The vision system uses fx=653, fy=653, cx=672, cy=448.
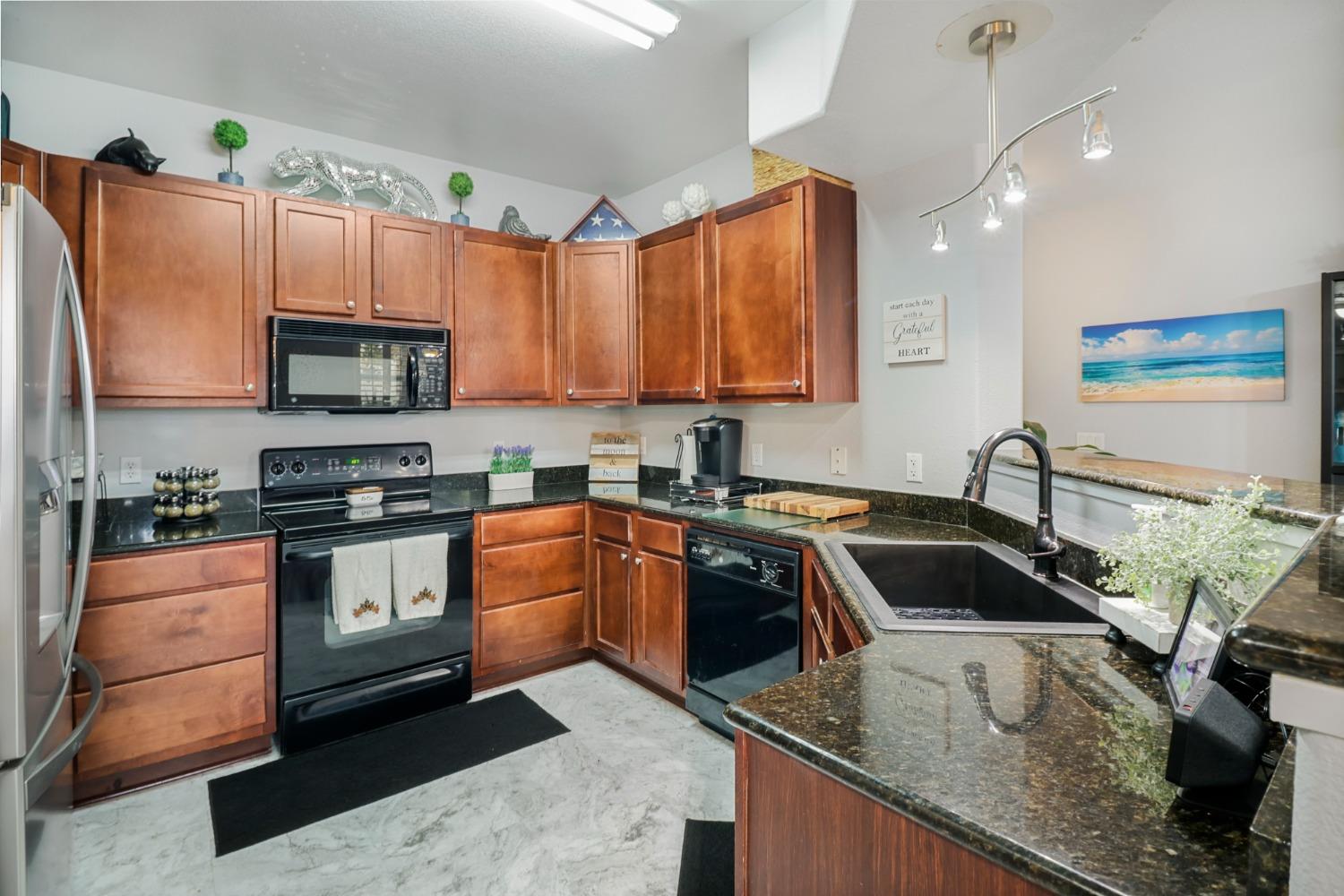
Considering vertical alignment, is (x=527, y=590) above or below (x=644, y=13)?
below

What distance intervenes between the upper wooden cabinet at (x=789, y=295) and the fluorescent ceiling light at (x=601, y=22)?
0.75 metres

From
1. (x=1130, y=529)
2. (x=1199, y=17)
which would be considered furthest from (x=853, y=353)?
(x=1199, y=17)

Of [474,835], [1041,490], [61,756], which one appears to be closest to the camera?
[61,756]

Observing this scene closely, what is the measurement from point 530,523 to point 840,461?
1.45 m

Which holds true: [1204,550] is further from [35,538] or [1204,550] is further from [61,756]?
[61,756]

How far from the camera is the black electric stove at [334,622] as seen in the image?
2.46 metres

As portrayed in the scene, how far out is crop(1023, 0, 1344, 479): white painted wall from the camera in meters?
2.72

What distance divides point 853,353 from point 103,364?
2.84 meters

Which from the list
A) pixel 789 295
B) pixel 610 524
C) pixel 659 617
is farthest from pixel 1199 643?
pixel 610 524

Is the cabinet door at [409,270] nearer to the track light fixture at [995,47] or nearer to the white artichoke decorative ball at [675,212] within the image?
the white artichoke decorative ball at [675,212]

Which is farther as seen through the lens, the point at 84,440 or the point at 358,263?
the point at 358,263

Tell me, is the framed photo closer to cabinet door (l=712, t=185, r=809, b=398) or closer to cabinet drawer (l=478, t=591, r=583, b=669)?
cabinet door (l=712, t=185, r=809, b=398)

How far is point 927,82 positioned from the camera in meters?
1.80

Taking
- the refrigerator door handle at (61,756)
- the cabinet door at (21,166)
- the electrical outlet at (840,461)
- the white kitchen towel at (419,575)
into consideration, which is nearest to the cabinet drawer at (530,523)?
the white kitchen towel at (419,575)
